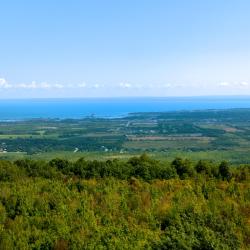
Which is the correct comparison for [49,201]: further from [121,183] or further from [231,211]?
[231,211]

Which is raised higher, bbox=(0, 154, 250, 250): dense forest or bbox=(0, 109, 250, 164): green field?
bbox=(0, 154, 250, 250): dense forest

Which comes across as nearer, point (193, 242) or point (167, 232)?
point (193, 242)

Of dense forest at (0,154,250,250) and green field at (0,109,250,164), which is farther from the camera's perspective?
green field at (0,109,250,164)

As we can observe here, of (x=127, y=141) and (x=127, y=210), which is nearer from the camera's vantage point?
(x=127, y=210)

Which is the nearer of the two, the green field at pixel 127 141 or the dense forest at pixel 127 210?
the dense forest at pixel 127 210

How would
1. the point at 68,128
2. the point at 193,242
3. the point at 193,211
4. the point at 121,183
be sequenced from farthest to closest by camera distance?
the point at 68,128
the point at 121,183
the point at 193,211
the point at 193,242

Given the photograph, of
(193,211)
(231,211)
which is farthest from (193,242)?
(231,211)

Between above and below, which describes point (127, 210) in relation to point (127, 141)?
above

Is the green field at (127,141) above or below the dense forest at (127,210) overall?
below
